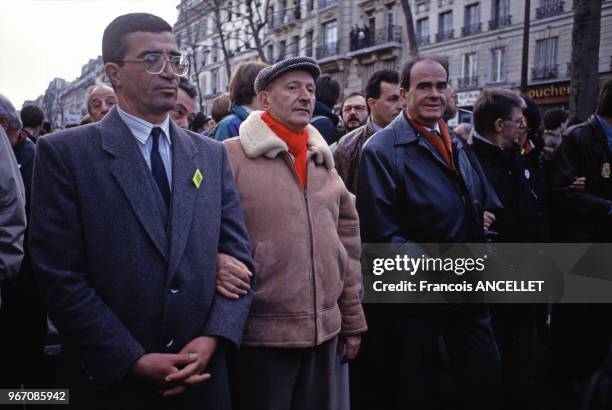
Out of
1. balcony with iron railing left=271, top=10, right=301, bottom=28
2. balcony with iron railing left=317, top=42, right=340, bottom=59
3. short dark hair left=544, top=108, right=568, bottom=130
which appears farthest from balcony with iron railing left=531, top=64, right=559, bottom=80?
balcony with iron railing left=271, top=10, right=301, bottom=28

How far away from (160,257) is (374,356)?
80.2 inches

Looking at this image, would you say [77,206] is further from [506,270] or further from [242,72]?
[506,270]

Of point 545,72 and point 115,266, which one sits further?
point 545,72

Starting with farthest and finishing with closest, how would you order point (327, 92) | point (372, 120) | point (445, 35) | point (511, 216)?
point (445, 35) → point (327, 92) → point (372, 120) → point (511, 216)

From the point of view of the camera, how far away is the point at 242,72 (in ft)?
14.3

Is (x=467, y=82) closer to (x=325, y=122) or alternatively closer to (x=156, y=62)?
(x=325, y=122)

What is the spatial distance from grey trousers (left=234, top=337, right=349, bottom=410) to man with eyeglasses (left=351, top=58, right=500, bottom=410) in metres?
0.58

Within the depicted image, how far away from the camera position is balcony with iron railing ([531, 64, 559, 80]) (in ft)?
87.4

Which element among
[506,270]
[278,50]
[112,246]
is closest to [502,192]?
[506,270]

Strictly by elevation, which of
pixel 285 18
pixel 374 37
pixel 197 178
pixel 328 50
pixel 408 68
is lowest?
pixel 197 178

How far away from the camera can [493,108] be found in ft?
13.8

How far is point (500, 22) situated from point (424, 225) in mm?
28599

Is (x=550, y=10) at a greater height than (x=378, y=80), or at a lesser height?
greater

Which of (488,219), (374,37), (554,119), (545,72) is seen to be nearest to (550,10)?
(545,72)
